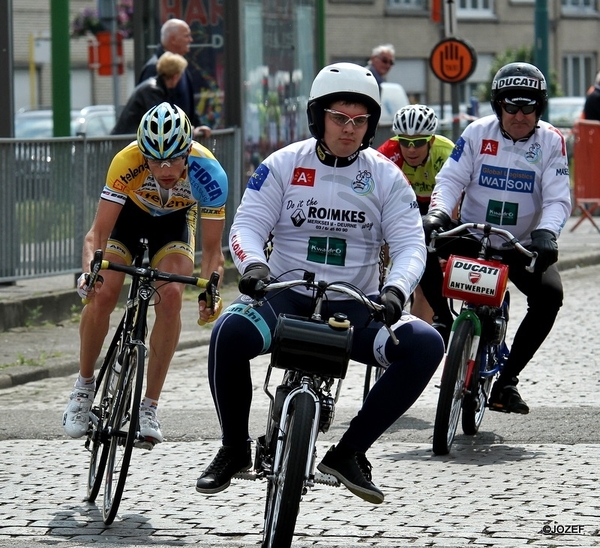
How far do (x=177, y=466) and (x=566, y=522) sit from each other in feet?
6.81

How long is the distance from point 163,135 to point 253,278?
1.39m

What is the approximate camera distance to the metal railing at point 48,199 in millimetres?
12633

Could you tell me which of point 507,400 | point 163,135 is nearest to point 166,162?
point 163,135

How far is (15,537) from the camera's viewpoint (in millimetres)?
5973

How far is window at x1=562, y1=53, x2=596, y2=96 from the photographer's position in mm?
53812

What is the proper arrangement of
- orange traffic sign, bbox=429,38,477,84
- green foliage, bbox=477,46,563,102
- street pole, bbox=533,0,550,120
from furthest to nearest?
green foliage, bbox=477,46,563,102
street pole, bbox=533,0,550,120
orange traffic sign, bbox=429,38,477,84

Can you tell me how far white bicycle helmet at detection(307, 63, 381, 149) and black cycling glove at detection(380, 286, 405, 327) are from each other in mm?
820

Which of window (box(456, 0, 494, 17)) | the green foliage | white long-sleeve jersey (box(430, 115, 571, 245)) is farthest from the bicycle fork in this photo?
window (box(456, 0, 494, 17))

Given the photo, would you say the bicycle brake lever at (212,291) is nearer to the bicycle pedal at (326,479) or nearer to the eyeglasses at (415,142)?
the bicycle pedal at (326,479)

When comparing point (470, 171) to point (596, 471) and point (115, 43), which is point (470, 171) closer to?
point (596, 471)

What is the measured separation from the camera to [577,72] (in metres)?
54.4

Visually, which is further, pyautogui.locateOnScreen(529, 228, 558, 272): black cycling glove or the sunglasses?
the sunglasses

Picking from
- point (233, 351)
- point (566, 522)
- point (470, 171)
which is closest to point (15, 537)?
point (233, 351)

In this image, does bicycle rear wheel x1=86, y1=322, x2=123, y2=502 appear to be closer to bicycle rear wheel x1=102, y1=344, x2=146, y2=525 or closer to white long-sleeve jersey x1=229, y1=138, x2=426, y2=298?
bicycle rear wheel x1=102, y1=344, x2=146, y2=525
